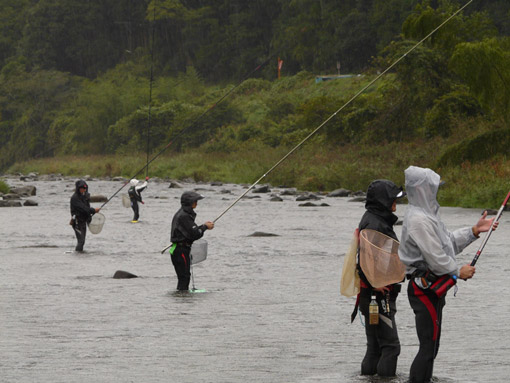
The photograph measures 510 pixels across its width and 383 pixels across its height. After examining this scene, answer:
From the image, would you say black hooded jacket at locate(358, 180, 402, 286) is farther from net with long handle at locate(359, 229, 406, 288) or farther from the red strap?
the red strap

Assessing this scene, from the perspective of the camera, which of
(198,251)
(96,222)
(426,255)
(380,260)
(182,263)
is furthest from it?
(96,222)

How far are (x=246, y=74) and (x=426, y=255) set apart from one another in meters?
84.5

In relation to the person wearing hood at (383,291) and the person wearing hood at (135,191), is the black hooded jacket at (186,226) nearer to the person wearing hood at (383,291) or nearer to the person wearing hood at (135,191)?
the person wearing hood at (383,291)

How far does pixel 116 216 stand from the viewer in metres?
27.2

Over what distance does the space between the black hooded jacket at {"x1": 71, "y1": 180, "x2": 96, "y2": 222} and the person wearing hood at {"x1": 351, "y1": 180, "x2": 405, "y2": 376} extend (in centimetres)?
995

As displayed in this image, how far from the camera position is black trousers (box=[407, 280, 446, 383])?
19.4 feet

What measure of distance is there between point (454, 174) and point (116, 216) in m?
11.1

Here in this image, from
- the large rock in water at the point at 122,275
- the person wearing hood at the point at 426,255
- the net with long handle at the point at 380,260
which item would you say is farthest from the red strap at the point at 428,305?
the large rock in water at the point at 122,275

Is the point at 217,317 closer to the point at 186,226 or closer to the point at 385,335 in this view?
the point at 186,226

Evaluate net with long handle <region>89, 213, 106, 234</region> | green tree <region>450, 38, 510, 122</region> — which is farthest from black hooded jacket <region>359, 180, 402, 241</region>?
green tree <region>450, 38, 510, 122</region>

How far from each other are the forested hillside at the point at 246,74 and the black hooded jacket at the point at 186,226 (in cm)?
1966

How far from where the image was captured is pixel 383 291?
6.42 m

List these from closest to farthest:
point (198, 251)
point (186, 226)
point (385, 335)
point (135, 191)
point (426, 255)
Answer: point (426, 255) < point (385, 335) < point (186, 226) < point (198, 251) < point (135, 191)

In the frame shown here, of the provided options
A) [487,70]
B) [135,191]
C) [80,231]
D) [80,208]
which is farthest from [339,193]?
[80,208]
